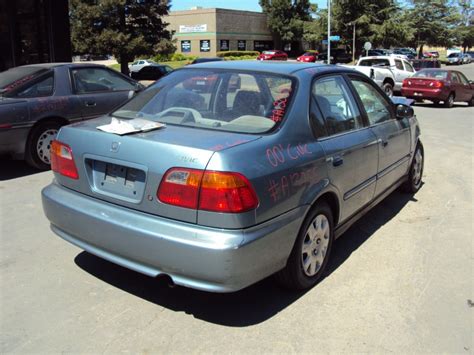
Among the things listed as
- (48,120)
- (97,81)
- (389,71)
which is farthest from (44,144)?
(389,71)

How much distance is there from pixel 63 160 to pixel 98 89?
14.8 ft

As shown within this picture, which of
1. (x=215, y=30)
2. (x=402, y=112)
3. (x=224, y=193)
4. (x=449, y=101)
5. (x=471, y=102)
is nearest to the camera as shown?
(x=224, y=193)

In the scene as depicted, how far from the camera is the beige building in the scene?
207ft

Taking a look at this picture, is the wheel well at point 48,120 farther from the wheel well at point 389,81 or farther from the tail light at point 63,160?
the wheel well at point 389,81

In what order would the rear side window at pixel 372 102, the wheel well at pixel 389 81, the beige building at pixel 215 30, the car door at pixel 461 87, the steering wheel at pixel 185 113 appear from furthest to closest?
the beige building at pixel 215 30
the wheel well at pixel 389 81
the car door at pixel 461 87
the rear side window at pixel 372 102
the steering wheel at pixel 185 113

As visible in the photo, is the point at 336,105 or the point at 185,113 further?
the point at 336,105

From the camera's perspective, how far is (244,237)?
278cm

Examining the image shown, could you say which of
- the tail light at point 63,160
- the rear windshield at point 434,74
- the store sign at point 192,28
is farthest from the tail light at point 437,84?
the store sign at point 192,28

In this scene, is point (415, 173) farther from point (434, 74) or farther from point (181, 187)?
point (434, 74)

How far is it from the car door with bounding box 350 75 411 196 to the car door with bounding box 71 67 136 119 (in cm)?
424

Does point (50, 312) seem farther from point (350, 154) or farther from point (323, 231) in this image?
point (350, 154)

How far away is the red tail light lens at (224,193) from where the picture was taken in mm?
2752

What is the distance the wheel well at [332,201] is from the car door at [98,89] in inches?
189

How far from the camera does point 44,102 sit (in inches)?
269
